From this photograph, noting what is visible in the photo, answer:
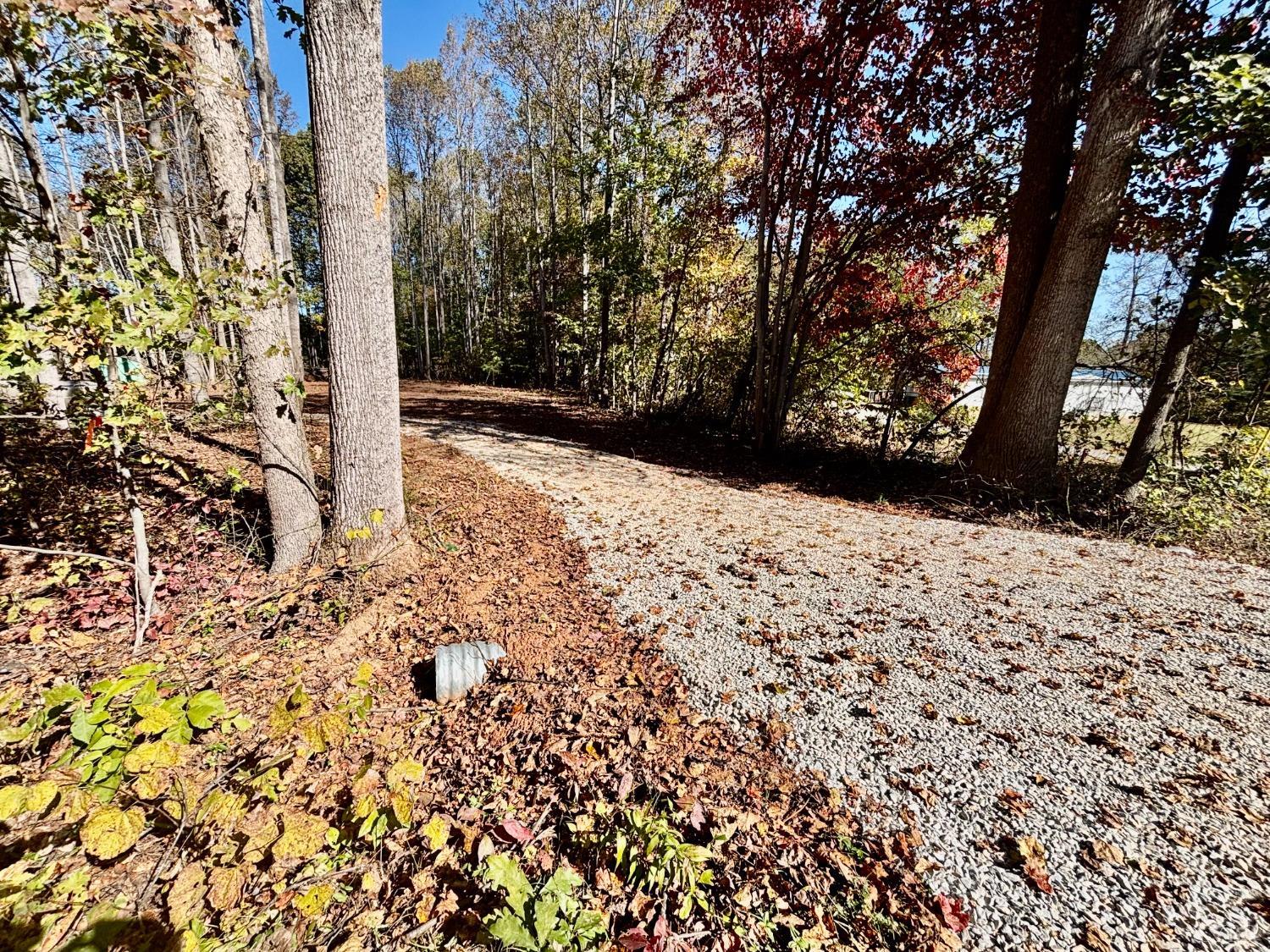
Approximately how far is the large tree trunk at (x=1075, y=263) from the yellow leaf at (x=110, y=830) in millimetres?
7003

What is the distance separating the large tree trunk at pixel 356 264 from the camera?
293 centimetres

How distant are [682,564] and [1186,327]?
605cm

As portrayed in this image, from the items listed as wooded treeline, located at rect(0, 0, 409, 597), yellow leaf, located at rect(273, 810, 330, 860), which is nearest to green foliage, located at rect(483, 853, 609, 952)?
yellow leaf, located at rect(273, 810, 330, 860)

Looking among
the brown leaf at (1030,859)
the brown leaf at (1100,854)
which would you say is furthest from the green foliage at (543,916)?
the brown leaf at (1100,854)

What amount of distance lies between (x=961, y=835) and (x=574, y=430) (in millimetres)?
8761

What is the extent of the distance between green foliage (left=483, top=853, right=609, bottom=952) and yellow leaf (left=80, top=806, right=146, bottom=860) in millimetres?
985

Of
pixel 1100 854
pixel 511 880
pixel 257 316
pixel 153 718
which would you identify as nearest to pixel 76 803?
pixel 153 718

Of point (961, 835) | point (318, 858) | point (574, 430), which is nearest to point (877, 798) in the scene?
point (961, 835)

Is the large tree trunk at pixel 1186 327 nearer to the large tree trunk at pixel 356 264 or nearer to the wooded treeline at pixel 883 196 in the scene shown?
the wooded treeline at pixel 883 196

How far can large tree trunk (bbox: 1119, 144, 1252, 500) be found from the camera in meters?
4.73

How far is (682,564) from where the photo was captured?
4.11 m

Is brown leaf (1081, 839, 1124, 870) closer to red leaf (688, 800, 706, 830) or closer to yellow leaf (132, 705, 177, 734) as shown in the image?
red leaf (688, 800, 706, 830)

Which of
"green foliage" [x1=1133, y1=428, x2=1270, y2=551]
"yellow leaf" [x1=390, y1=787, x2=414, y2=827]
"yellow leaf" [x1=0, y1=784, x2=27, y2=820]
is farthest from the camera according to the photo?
"green foliage" [x1=1133, y1=428, x2=1270, y2=551]

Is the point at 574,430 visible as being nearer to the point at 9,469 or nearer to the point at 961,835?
the point at 9,469
